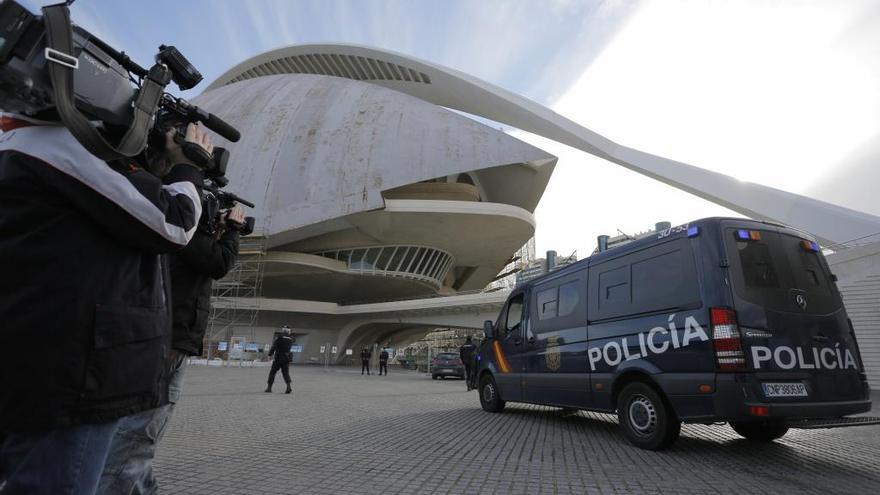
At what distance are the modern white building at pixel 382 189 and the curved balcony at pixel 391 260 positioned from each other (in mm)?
98

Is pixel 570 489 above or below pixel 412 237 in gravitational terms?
below

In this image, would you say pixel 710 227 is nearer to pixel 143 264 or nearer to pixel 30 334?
pixel 143 264

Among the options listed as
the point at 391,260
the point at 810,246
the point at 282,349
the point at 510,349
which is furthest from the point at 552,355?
the point at 391,260

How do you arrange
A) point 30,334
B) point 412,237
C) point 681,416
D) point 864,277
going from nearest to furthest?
point 30,334 → point 681,416 → point 864,277 → point 412,237

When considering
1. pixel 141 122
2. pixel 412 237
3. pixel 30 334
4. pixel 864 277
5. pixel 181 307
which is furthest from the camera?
pixel 412 237

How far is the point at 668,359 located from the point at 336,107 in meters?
34.0

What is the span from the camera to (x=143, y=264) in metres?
1.53

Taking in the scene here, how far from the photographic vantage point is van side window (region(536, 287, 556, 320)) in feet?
22.8

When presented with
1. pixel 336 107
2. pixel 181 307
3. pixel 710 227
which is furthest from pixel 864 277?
pixel 336 107

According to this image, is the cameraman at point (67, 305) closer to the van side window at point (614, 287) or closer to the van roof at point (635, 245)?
the van roof at point (635, 245)

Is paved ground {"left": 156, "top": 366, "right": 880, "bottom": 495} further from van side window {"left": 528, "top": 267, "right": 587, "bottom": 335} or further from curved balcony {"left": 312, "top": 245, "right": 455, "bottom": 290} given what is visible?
curved balcony {"left": 312, "top": 245, "right": 455, "bottom": 290}

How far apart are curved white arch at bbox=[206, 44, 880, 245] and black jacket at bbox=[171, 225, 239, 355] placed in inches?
945

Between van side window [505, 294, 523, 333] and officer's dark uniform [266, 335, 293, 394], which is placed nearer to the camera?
van side window [505, 294, 523, 333]

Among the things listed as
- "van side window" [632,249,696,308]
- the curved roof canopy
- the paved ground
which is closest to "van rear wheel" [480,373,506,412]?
the paved ground
